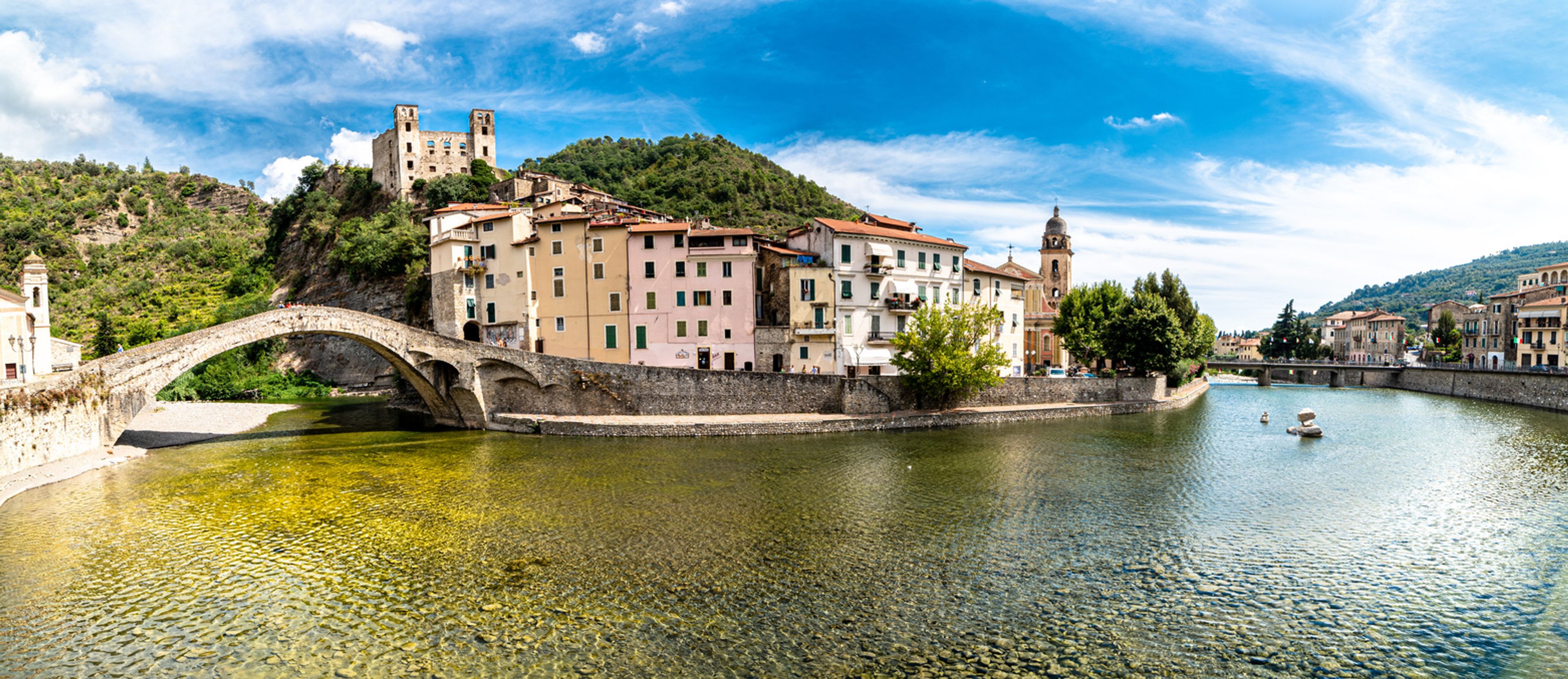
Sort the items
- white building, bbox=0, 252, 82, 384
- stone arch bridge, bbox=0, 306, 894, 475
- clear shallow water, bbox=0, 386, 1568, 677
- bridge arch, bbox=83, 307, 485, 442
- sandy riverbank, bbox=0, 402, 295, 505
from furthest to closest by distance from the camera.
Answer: stone arch bridge, bbox=0, 306, 894, 475
white building, bbox=0, 252, 82, 384
bridge arch, bbox=83, 307, 485, 442
sandy riverbank, bbox=0, 402, 295, 505
clear shallow water, bbox=0, 386, 1568, 677

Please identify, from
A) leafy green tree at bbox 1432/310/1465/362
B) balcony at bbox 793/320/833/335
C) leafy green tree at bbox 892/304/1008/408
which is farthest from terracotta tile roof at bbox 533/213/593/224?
leafy green tree at bbox 1432/310/1465/362

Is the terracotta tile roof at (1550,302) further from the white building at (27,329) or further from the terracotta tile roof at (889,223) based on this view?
the white building at (27,329)

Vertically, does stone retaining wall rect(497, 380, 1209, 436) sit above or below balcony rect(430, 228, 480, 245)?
below

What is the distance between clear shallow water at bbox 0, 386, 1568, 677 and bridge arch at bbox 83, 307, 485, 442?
9.90ft

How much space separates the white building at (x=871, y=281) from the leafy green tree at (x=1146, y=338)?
14930 millimetres

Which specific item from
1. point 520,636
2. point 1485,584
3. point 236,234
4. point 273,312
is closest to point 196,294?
point 236,234

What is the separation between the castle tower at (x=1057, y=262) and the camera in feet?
225

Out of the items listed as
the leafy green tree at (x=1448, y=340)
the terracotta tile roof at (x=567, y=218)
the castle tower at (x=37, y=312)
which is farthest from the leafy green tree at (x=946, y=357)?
the leafy green tree at (x=1448, y=340)

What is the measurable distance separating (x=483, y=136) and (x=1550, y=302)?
105250 millimetres

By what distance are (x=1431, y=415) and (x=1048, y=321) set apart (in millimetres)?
24796

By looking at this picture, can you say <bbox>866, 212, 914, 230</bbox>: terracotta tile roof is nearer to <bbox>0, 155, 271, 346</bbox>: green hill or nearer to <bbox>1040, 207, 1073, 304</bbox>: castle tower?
<bbox>1040, 207, 1073, 304</bbox>: castle tower

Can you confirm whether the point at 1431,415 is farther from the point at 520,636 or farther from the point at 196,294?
the point at 196,294

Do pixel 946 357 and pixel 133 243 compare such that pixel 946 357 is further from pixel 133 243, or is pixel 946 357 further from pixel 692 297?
pixel 133 243

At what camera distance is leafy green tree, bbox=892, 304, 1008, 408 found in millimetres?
37281
